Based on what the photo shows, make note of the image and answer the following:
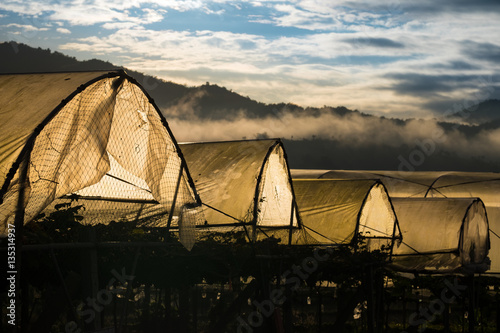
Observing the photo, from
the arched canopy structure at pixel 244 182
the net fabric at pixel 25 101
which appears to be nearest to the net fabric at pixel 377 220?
the arched canopy structure at pixel 244 182

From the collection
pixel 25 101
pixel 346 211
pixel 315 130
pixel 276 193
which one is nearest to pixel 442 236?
pixel 346 211

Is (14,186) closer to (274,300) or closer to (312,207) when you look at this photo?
(274,300)

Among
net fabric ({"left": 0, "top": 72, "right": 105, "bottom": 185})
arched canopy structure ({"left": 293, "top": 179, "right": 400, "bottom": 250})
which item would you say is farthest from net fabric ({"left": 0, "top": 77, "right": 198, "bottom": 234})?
arched canopy structure ({"left": 293, "top": 179, "right": 400, "bottom": 250})

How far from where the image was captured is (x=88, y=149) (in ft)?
26.7

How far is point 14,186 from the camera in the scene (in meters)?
6.86

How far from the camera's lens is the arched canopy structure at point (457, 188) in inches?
880

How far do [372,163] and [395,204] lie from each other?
27.0 metres

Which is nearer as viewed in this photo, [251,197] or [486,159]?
[251,197]

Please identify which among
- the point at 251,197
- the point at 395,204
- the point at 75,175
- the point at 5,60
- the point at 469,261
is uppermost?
the point at 5,60

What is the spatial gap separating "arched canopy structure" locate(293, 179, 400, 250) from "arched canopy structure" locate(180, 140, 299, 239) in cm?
216

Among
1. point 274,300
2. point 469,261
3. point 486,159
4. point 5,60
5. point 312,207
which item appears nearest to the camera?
point 274,300

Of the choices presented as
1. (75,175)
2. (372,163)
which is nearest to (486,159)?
(372,163)

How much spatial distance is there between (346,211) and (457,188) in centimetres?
903

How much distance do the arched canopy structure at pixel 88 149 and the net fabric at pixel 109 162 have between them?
1 cm
